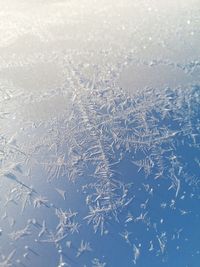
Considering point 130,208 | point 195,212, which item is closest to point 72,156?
point 130,208

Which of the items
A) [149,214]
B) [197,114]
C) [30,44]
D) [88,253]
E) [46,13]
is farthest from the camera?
[46,13]

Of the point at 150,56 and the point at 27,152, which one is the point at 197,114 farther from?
the point at 27,152

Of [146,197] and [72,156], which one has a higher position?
[72,156]

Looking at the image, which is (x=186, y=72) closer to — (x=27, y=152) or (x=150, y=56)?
(x=150, y=56)

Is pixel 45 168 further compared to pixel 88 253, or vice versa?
pixel 45 168

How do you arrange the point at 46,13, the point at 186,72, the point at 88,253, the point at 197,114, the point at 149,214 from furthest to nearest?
the point at 46,13, the point at 186,72, the point at 197,114, the point at 149,214, the point at 88,253

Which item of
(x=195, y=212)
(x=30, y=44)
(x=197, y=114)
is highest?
(x=30, y=44)

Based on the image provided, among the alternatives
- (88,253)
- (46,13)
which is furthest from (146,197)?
(46,13)
